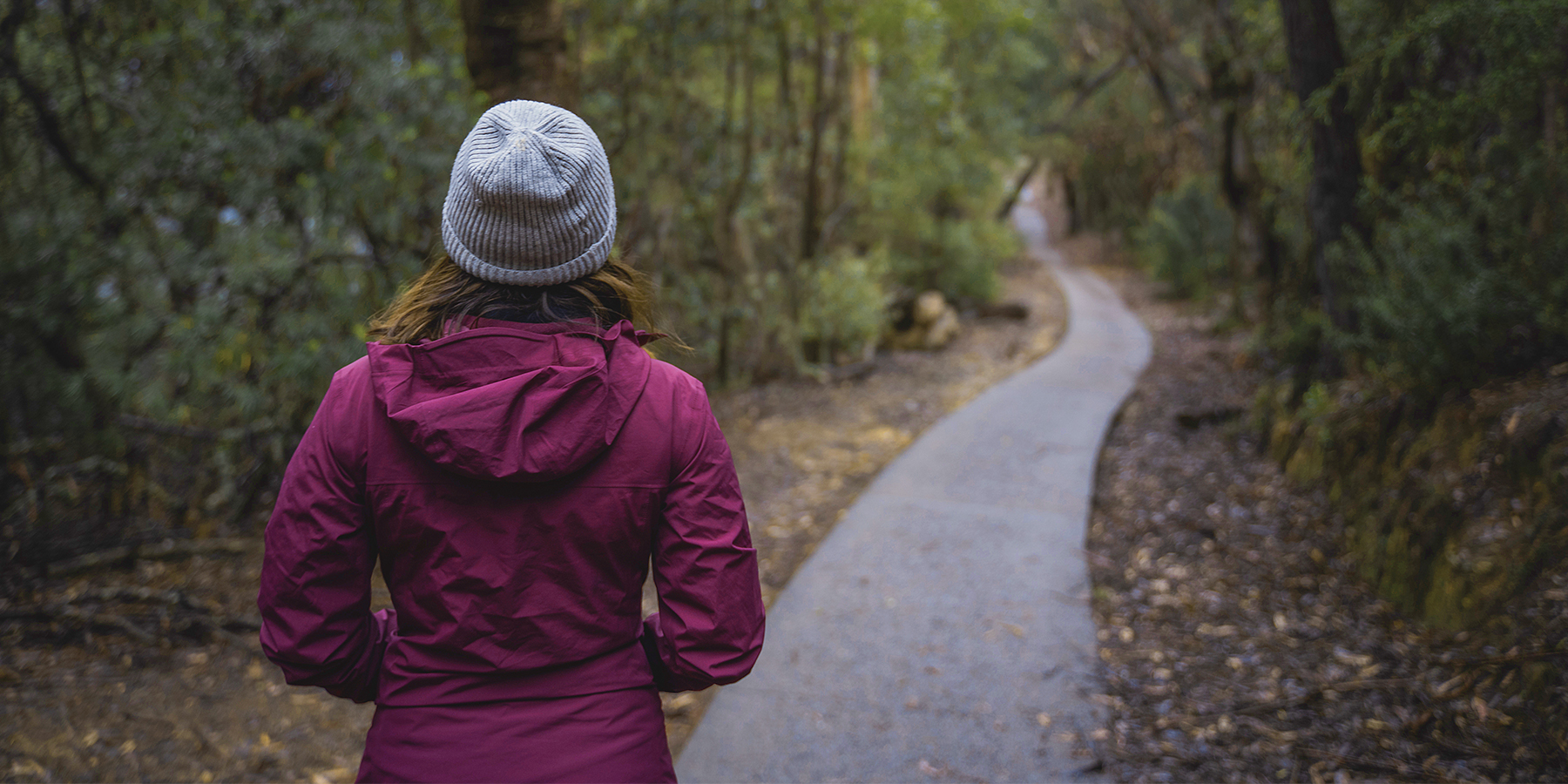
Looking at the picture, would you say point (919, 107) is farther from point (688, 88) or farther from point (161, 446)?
point (161, 446)

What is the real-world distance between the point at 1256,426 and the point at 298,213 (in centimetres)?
746

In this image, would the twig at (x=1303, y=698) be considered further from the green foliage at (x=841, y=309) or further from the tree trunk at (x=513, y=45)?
the green foliage at (x=841, y=309)

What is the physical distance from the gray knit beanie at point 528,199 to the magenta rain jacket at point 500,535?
0.12 meters

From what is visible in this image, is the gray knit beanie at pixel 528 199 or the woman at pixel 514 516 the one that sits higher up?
the gray knit beanie at pixel 528 199

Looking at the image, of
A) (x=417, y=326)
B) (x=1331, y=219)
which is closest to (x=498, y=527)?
(x=417, y=326)

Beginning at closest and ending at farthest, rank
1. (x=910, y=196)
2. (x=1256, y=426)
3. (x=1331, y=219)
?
(x=1331, y=219) → (x=1256, y=426) → (x=910, y=196)

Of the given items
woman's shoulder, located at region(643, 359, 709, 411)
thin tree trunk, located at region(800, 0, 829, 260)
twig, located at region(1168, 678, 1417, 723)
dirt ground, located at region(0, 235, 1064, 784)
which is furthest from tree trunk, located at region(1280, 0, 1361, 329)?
woman's shoulder, located at region(643, 359, 709, 411)

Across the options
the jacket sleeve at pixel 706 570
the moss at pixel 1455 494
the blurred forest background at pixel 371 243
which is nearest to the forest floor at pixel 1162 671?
the moss at pixel 1455 494

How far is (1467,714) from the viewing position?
348 centimetres

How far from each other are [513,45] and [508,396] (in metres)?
3.48

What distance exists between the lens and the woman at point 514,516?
1.48 meters

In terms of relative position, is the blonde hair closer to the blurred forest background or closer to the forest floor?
the blurred forest background

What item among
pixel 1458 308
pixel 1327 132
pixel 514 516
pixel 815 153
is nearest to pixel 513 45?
pixel 514 516

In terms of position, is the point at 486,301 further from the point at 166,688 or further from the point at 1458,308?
the point at 1458,308
